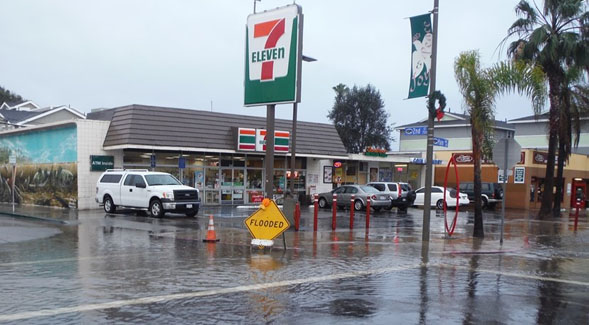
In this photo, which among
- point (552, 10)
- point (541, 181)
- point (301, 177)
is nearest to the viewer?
point (552, 10)

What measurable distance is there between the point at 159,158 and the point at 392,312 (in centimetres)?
2296

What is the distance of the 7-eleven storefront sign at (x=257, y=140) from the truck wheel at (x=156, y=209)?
833 centimetres

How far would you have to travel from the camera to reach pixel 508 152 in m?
14.7

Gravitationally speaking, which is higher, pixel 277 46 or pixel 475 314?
pixel 277 46

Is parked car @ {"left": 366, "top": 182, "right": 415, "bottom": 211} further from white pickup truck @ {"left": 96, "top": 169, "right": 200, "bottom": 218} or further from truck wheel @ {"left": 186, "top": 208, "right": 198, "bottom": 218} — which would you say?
white pickup truck @ {"left": 96, "top": 169, "right": 200, "bottom": 218}

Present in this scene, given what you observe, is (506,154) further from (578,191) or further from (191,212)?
(578,191)

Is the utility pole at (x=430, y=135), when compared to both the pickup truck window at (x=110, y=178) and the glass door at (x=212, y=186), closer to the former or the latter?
the pickup truck window at (x=110, y=178)

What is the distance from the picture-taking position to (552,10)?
84.2 feet

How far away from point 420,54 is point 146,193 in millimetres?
12170

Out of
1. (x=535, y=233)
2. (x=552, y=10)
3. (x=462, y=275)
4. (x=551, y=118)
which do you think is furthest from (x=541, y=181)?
(x=462, y=275)

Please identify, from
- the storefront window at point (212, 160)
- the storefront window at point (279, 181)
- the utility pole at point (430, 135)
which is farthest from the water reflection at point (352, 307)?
the storefront window at point (279, 181)

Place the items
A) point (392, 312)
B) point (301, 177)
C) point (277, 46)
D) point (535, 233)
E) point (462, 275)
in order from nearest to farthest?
point (392, 312), point (462, 275), point (277, 46), point (535, 233), point (301, 177)

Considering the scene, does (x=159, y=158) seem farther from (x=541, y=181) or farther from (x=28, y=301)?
(x=541, y=181)

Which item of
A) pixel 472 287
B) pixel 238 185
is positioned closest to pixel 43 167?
pixel 238 185
